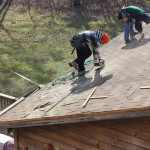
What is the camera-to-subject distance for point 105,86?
7.00 meters

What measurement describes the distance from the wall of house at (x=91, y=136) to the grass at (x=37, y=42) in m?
8.04

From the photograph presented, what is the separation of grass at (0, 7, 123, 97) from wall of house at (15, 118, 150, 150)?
804 cm

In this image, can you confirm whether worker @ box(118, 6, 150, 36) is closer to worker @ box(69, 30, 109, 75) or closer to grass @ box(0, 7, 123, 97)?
worker @ box(69, 30, 109, 75)

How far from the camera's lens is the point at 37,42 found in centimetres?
2192

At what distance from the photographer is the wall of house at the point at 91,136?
5.54m

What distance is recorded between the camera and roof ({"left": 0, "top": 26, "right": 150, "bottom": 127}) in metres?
5.17

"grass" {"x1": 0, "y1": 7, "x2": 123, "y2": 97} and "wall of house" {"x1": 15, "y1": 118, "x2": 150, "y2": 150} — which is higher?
"grass" {"x1": 0, "y1": 7, "x2": 123, "y2": 97}

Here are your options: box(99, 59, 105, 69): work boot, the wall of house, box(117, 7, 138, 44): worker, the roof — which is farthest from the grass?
the wall of house

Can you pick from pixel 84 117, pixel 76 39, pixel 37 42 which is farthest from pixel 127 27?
pixel 37 42

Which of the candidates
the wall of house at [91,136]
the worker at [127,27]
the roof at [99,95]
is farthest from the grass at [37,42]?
the wall of house at [91,136]

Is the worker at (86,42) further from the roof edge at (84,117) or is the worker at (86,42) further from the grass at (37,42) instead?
the grass at (37,42)

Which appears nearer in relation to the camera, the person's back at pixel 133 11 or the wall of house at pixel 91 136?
the wall of house at pixel 91 136

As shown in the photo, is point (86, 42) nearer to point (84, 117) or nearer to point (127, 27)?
point (127, 27)

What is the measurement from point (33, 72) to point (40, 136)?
10720 millimetres
